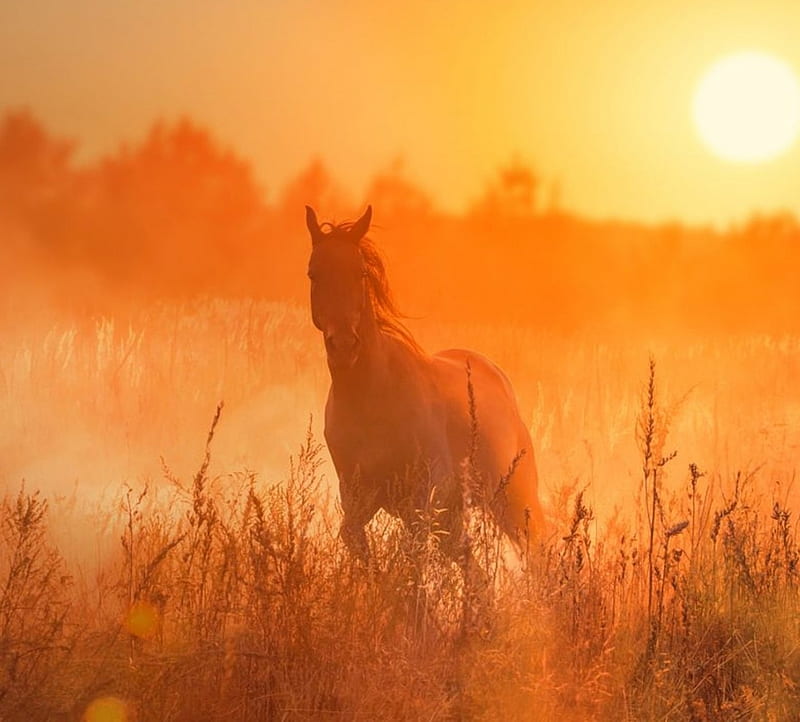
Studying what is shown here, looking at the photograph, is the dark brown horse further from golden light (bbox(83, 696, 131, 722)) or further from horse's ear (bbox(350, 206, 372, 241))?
golden light (bbox(83, 696, 131, 722))

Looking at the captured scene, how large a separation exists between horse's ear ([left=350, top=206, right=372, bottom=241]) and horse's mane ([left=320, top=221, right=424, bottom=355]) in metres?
0.03

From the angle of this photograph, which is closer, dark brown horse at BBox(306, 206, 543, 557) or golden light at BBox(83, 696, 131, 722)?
golden light at BBox(83, 696, 131, 722)

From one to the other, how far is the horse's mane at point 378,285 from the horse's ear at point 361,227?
0.10ft

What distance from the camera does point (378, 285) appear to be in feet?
20.0

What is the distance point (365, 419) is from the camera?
5957 mm

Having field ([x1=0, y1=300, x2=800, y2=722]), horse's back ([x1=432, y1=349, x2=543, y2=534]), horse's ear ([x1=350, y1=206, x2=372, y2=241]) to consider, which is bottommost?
field ([x1=0, y1=300, x2=800, y2=722])

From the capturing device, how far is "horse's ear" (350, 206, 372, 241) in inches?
232

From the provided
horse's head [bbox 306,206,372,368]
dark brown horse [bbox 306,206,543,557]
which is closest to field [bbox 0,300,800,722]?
dark brown horse [bbox 306,206,543,557]

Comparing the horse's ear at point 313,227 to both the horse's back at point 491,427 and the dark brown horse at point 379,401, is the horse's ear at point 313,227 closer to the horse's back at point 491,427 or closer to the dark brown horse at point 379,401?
the dark brown horse at point 379,401

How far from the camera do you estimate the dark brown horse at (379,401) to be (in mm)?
5633

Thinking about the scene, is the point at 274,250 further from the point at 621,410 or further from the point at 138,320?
the point at 621,410

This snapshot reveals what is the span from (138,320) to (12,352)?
7.98 feet

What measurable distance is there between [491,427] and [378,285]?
129 cm

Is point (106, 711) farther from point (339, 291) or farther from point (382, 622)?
point (339, 291)
